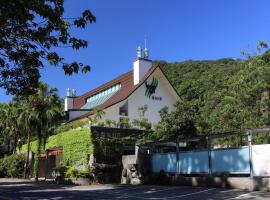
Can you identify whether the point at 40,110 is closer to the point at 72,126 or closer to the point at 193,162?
the point at 72,126

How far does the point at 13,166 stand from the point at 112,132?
15.3 metres

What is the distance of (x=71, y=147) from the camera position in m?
32.6

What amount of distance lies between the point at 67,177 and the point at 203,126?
11.7m

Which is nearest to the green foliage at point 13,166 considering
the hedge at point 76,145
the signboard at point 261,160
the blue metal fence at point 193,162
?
the hedge at point 76,145

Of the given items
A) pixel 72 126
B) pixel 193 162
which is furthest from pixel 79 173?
pixel 72 126

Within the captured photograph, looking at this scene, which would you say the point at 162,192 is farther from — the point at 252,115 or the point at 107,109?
the point at 107,109

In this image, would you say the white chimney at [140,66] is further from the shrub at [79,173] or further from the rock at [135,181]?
the rock at [135,181]

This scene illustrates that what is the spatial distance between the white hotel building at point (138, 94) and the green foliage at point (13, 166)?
6846 millimetres

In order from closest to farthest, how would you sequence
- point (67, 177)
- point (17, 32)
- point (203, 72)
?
point (17, 32)
point (67, 177)
point (203, 72)

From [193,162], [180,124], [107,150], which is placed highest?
[180,124]

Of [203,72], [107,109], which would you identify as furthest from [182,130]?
[203,72]

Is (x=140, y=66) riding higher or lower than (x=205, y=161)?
higher

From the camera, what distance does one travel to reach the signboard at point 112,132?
30.3 m

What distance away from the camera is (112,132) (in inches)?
1227
